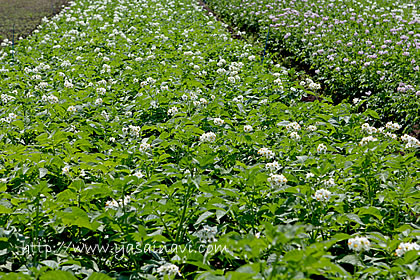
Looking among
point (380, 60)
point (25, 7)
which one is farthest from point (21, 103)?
point (25, 7)

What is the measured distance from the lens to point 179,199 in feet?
8.41

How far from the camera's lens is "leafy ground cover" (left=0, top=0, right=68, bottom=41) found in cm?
1006

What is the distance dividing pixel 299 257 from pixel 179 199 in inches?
47.6

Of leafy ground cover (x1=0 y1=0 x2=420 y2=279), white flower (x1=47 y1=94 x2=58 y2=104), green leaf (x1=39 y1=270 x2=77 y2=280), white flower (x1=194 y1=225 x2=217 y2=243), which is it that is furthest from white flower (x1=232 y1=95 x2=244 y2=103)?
green leaf (x1=39 y1=270 x2=77 y2=280)

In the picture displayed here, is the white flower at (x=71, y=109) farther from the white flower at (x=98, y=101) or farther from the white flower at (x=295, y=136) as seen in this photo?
the white flower at (x=295, y=136)

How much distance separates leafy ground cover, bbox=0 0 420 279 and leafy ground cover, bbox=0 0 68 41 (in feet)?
18.7

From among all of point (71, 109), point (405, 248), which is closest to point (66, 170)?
point (71, 109)

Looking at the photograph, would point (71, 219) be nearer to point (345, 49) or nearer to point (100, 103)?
point (100, 103)

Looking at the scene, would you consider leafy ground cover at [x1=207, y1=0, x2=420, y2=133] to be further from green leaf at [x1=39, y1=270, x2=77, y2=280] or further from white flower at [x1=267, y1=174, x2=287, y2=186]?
green leaf at [x1=39, y1=270, x2=77, y2=280]

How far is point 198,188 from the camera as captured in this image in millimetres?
2248

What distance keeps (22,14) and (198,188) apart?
12.9 m

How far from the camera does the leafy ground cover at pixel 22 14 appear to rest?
1006cm

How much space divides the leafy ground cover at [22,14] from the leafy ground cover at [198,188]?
5.69 metres

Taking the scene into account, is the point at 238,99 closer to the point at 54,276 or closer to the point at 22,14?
the point at 54,276
